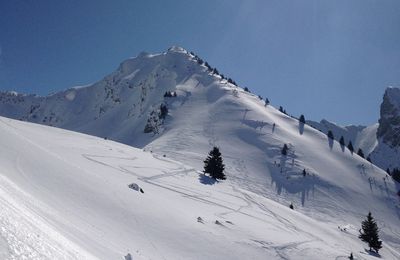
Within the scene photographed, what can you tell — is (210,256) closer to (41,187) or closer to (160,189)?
(41,187)

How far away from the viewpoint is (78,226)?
Result: 17594mm

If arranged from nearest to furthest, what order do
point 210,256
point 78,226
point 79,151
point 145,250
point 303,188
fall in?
point 78,226 < point 145,250 < point 210,256 < point 79,151 < point 303,188

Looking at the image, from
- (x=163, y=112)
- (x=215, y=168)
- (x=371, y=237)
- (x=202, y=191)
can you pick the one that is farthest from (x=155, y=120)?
(x=371, y=237)

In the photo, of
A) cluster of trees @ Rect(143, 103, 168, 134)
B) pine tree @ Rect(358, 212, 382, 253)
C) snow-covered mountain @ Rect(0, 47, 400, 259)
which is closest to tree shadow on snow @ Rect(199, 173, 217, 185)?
snow-covered mountain @ Rect(0, 47, 400, 259)

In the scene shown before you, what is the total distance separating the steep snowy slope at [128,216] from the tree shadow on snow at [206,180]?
321 millimetres

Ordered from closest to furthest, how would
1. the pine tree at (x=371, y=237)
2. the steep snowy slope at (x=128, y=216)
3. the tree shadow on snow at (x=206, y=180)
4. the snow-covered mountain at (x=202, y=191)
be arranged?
the steep snowy slope at (x=128, y=216) < the snow-covered mountain at (x=202, y=191) < the pine tree at (x=371, y=237) < the tree shadow on snow at (x=206, y=180)

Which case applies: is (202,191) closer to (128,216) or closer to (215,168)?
(215,168)

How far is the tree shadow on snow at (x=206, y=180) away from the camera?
52.7m

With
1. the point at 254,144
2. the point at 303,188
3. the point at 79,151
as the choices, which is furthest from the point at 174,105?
the point at 79,151

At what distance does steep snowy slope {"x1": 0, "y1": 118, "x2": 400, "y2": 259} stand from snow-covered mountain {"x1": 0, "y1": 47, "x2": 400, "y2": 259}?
0.13 metres

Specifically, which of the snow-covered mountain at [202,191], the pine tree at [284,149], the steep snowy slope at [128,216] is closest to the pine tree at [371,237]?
the snow-covered mountain at [202,191]

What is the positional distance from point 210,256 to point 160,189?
55.8ft

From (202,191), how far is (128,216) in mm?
21291

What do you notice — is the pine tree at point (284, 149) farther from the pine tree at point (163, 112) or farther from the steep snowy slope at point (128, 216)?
the steep snowy slope at point (128, 216)
